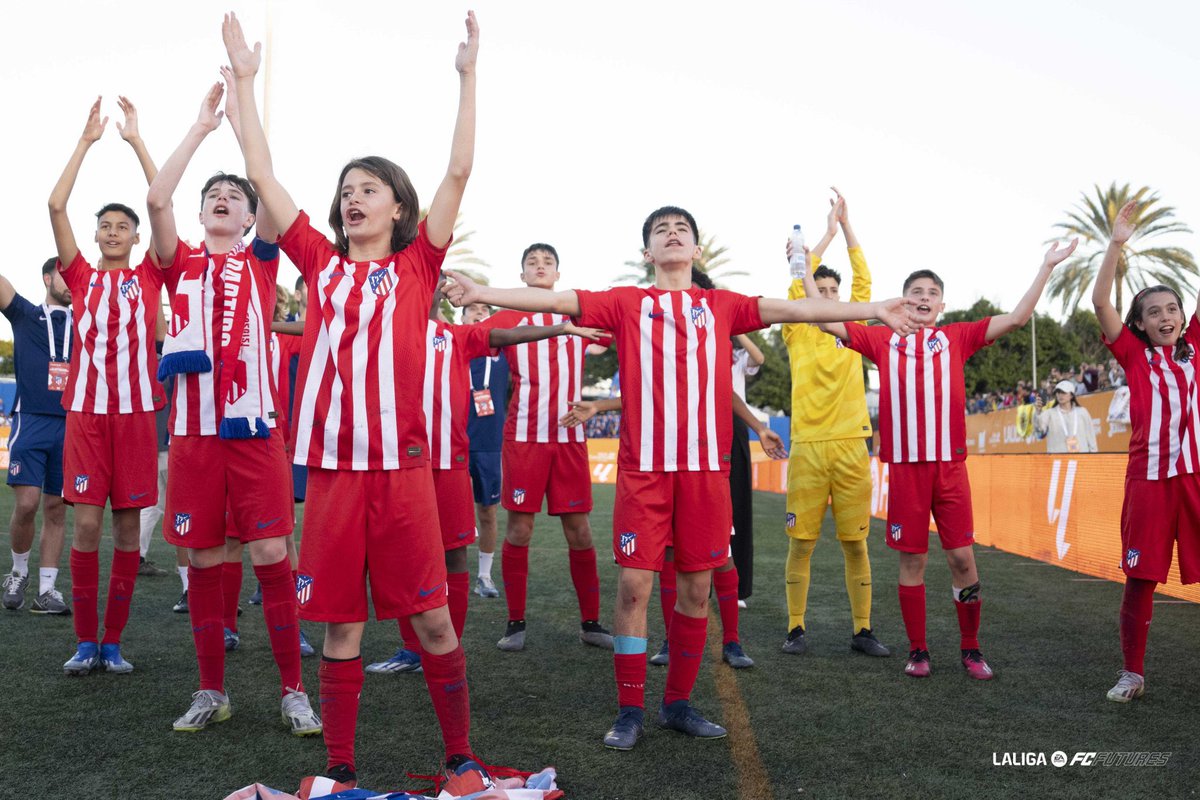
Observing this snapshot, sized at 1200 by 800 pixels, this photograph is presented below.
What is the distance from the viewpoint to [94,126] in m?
5.00

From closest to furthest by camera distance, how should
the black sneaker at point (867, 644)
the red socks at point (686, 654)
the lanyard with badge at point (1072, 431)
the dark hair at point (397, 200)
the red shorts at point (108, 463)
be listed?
the dark hair at point (397, 200), the red socks at point (686, 654), the red shorts at point (108, 463), the black sneaker at point (867, 644), the lanyard with badge at point (1072, 431)

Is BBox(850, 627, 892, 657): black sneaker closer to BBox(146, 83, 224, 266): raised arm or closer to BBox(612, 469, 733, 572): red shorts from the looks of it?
BBox(612, 469, 733, 572): red shorts

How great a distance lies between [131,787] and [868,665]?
3709 mm

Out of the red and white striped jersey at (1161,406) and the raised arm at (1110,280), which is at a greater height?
the raised arm at (1110,280)

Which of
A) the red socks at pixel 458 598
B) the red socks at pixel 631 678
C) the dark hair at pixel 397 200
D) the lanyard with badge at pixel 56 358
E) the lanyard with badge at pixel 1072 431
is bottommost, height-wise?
the red socks at pixel 631 678

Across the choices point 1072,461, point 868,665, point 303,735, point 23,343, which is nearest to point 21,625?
point 23,343

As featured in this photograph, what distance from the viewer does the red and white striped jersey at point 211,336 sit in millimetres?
4172

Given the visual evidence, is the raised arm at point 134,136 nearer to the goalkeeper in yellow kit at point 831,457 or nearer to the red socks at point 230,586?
the red socks at point 230,586

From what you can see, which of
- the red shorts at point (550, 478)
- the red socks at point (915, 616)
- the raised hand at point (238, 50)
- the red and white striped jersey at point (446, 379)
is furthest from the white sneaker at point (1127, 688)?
the raised hand at point (238, 50)

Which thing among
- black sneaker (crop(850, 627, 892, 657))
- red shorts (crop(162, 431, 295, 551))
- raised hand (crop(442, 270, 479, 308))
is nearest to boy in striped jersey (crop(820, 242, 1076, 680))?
black sneaker (crop(850, 627, 892, 657))

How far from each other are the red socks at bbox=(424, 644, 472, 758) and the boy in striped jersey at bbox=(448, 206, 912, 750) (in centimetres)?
85

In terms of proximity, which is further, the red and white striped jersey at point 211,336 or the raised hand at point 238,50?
the red and white striped jersey at point 211,336

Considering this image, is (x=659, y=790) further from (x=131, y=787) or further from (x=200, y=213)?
(x=200, y=213)

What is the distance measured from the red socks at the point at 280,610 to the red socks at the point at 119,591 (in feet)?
3.39
